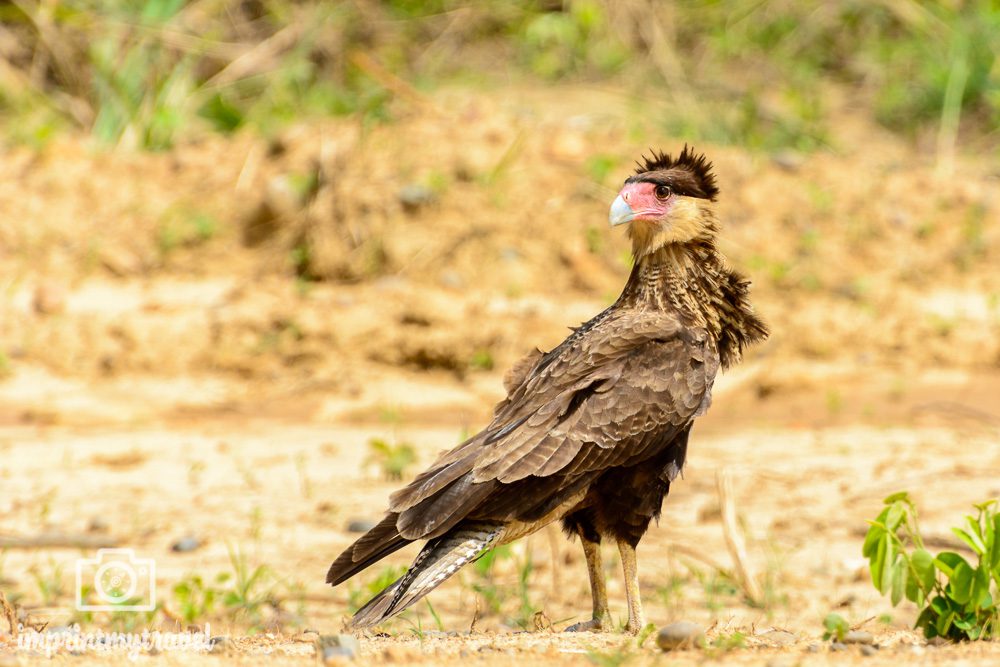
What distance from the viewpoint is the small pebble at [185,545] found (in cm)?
564

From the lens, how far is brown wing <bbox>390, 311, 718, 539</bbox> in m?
3.89

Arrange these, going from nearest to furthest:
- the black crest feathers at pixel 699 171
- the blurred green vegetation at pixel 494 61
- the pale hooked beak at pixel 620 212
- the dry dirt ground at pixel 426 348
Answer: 1. the pale hooked beak at pixel 620 212
2. the black crest feathers at pixel 699 171
3. the dry dirt ground at pixel 426 348
4. the blurred green vegetation at pixel 494 61

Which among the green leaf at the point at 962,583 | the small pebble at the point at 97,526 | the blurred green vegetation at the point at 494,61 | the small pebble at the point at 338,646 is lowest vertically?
the small pebble at the point at 338,646

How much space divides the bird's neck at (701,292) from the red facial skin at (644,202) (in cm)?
13

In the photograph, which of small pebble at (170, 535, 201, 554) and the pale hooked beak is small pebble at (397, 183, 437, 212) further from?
the pale hooked beak

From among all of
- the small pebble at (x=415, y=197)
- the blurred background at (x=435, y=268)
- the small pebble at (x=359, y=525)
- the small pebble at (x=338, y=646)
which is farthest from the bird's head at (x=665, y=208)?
Result: the small pebble at (x=415, y=197)

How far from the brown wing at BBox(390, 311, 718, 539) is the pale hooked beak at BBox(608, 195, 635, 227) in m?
0.34

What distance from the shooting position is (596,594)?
428cm

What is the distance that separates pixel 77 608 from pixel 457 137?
5935 mm

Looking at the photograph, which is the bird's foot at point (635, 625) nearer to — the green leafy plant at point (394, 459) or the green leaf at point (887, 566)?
the green leaf at point (887, 566)

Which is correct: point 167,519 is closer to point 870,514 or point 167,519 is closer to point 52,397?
point 52,397

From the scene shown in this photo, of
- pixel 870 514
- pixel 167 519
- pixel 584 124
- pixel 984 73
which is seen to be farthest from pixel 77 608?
pixel 984 73

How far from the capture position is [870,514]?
5.95 m

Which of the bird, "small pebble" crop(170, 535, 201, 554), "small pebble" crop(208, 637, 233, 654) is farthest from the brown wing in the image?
"small pebble" crop(170, 535, 201, 554)
